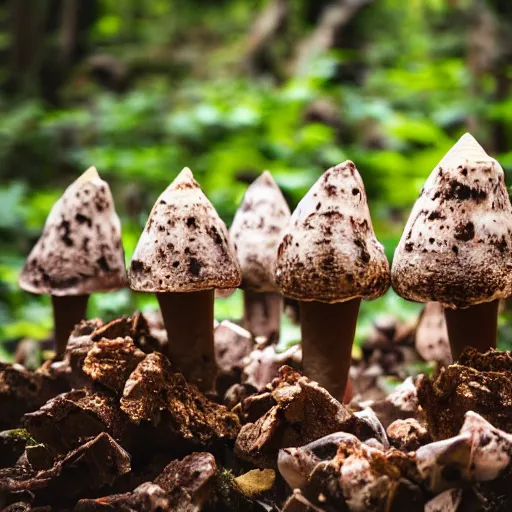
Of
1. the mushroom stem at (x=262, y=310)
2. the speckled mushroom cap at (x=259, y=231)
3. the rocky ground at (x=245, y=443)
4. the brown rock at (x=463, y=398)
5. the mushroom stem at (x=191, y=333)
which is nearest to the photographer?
the rocky ground at (x=245, y=443)

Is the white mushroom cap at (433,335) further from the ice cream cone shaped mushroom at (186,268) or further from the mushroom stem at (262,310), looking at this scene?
the ice cream cone shaped mushroom at (186,268)

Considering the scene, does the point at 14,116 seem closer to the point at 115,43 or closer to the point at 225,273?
the point at 115,43

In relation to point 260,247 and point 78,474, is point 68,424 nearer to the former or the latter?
point 78,474

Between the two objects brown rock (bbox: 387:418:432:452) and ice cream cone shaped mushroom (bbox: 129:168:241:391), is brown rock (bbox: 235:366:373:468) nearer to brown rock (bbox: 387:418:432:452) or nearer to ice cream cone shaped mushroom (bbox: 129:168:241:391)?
brown rock (bbox: 387:418:432:452)

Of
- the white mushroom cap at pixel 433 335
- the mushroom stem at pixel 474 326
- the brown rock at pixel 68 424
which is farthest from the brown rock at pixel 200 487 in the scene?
the white mushroom cap at pixel 433 335

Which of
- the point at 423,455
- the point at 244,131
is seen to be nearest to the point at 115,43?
the point at 244,131

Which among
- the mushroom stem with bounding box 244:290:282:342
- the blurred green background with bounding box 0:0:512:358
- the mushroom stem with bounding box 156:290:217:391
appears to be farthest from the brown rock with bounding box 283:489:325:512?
the blurred green background with bounding box 0:0:512:358

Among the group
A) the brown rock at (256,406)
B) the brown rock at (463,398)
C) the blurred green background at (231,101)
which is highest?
the blurred green background at (231,101)
